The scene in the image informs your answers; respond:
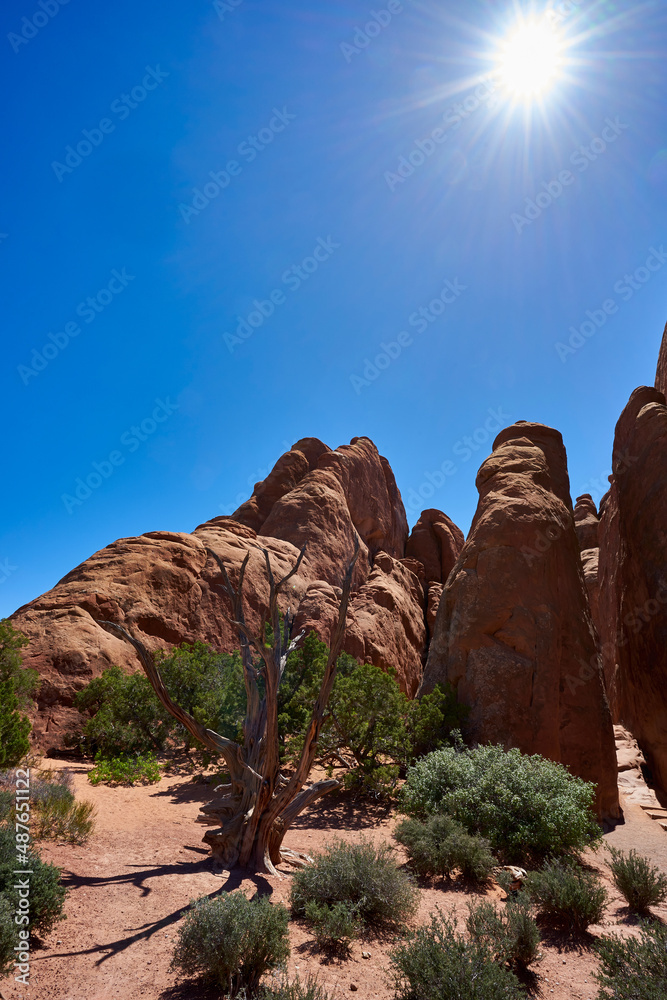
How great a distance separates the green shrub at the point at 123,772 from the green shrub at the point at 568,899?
30.0ft

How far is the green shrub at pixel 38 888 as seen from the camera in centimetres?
507

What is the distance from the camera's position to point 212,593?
20.9 m

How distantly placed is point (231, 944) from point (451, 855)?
479 centimetres

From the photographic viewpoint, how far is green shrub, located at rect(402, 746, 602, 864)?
8.90 m

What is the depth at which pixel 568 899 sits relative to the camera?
662cm

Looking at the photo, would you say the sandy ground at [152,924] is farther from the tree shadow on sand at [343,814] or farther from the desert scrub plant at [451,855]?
the tree shadow on sand at [343,814]

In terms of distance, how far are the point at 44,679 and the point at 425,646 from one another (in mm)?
22791

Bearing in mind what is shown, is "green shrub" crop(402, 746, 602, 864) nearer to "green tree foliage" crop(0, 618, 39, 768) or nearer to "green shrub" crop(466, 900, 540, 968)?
"green shrub" crop(466, 900, 540, 968)

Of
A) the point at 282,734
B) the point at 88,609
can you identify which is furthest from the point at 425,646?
the point at 88,609

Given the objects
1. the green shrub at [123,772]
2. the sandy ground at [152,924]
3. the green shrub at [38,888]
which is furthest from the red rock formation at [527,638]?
the green shrub at [38,888]

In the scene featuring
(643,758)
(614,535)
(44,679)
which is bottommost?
→ (643,758)

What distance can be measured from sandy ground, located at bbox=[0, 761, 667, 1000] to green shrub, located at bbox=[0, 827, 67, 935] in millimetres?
207

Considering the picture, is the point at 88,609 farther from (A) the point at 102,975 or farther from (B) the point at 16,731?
(A) the point at 102,975

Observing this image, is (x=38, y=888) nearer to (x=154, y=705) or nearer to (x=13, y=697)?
(x=13, y=697)
